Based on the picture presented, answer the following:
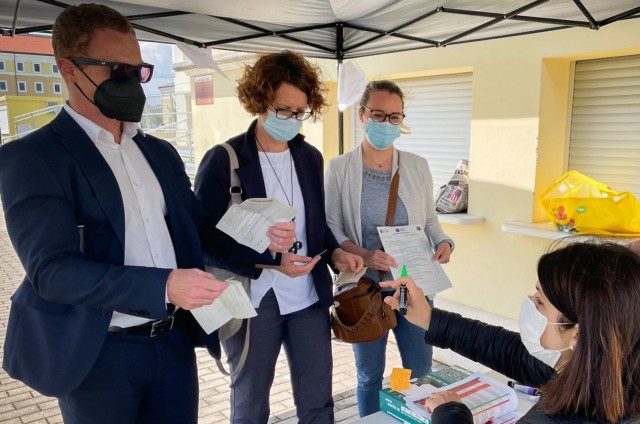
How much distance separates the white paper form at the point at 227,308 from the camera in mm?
1305

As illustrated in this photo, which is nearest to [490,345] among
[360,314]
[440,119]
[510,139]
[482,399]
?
[482,399]

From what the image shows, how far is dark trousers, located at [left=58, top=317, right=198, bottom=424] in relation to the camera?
1351mm

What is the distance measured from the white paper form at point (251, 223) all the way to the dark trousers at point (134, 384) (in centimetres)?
36

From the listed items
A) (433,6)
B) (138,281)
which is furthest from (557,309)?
(433,6)

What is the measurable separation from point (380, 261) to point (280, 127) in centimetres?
76

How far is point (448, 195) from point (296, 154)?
2.72m

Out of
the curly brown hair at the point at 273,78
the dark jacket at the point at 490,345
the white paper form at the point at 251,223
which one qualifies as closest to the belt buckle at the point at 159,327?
the white paper form at the point at 251,223

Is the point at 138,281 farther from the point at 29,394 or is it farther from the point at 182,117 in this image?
the point at 182,117

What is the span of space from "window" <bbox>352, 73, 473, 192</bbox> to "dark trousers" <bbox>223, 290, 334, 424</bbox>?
9.98ft

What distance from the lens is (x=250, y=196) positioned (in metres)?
1.98

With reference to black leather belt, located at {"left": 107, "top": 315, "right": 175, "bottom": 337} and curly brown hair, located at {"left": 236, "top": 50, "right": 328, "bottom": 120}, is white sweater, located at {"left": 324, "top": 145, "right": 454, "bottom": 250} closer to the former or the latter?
curly brown hair, located at {"left": 236, "top": 50, "right": 328, "bottom": 120}

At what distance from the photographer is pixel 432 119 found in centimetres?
489

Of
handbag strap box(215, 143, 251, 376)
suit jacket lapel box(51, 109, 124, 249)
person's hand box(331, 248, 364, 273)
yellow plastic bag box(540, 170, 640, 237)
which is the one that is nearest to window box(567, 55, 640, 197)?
yellow plastic bag box(540, 170, 640, 237)

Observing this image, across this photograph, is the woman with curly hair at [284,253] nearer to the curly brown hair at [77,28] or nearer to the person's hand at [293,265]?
the person's hand at [293,265]
